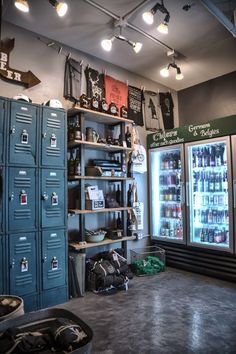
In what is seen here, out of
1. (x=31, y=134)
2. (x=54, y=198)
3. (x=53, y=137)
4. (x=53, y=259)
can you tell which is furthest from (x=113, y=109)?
(x=53, y=259)

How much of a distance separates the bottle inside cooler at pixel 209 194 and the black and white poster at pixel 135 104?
3.67 ft

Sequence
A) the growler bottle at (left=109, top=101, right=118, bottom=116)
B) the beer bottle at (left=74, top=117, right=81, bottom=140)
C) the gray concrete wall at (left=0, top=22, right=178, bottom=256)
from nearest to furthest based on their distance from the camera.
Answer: the gray concrete wall at (left=0, top=22, right=178, bottom=256), the beer bottle at (left=74, top=117, right=81, bottom=140), the growler bottle at (left=109, top=101, right=118, bottom=116)

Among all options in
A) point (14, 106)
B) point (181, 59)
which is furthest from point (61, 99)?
point (181, 59)

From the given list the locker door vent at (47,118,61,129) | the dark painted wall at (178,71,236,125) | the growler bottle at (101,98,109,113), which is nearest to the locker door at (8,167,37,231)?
the locker door vent at (47,118,61,129)

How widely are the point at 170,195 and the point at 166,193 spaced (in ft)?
0.42

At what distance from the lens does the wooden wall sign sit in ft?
10.8

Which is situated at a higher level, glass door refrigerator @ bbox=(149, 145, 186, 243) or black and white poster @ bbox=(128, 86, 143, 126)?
black and white poster @ bbox=(128, 86, 143, 126)

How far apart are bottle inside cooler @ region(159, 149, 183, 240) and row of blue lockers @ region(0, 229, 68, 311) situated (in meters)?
2.21

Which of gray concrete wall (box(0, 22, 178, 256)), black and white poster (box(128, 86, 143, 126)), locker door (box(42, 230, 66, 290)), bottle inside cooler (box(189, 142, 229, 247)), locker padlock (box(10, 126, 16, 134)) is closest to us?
locker padlock (box(10, 126, 16, 134))

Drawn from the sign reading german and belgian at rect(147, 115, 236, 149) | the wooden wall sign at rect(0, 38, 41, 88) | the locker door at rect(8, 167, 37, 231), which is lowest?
the locker door at rect(8, 167, 37, 231)

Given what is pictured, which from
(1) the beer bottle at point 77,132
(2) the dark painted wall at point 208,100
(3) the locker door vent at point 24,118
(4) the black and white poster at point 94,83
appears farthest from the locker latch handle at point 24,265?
(2) the dark painted wall at point 208,100

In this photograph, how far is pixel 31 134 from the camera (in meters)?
3.09

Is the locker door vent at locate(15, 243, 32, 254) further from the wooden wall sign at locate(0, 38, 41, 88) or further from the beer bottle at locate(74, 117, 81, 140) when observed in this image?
the wooden wall sign at locate(0, 38, 41, 88)

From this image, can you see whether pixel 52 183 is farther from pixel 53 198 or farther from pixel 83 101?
pixel 83 101
